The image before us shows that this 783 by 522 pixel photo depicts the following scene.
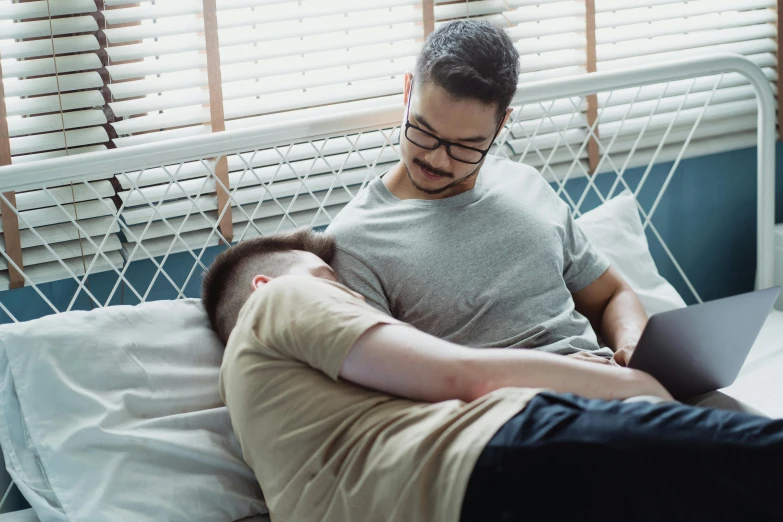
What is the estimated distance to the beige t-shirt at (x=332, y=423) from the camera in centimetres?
114

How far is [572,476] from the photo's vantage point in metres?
1.09

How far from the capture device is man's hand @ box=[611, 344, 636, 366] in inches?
61.5

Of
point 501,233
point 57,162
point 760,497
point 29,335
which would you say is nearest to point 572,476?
point 760,497

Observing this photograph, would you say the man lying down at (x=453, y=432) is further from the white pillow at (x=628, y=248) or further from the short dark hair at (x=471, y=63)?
the white pillow at (x=628, y=248)

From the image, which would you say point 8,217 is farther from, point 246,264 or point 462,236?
point 462,236

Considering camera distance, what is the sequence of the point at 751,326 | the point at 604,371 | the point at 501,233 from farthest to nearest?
the point at 501,233, the point at 751,326, the point at 604,371

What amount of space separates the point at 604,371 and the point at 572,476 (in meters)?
0.26

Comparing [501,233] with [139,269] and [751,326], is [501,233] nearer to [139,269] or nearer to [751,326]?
[751,326]

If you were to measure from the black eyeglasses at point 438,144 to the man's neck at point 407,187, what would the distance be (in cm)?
10

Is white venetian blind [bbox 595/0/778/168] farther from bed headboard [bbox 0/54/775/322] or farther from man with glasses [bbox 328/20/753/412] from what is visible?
man with glasses [bbox 328/20/753/412]

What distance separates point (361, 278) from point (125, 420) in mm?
476

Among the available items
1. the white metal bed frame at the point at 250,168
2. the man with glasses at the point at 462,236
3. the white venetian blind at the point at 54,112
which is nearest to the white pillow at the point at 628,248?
the white metal bed frame at the point at 250,168

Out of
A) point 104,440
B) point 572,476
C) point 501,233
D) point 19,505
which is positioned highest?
point 501,233

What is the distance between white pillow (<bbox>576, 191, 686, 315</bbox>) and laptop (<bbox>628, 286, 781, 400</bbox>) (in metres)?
0.59
